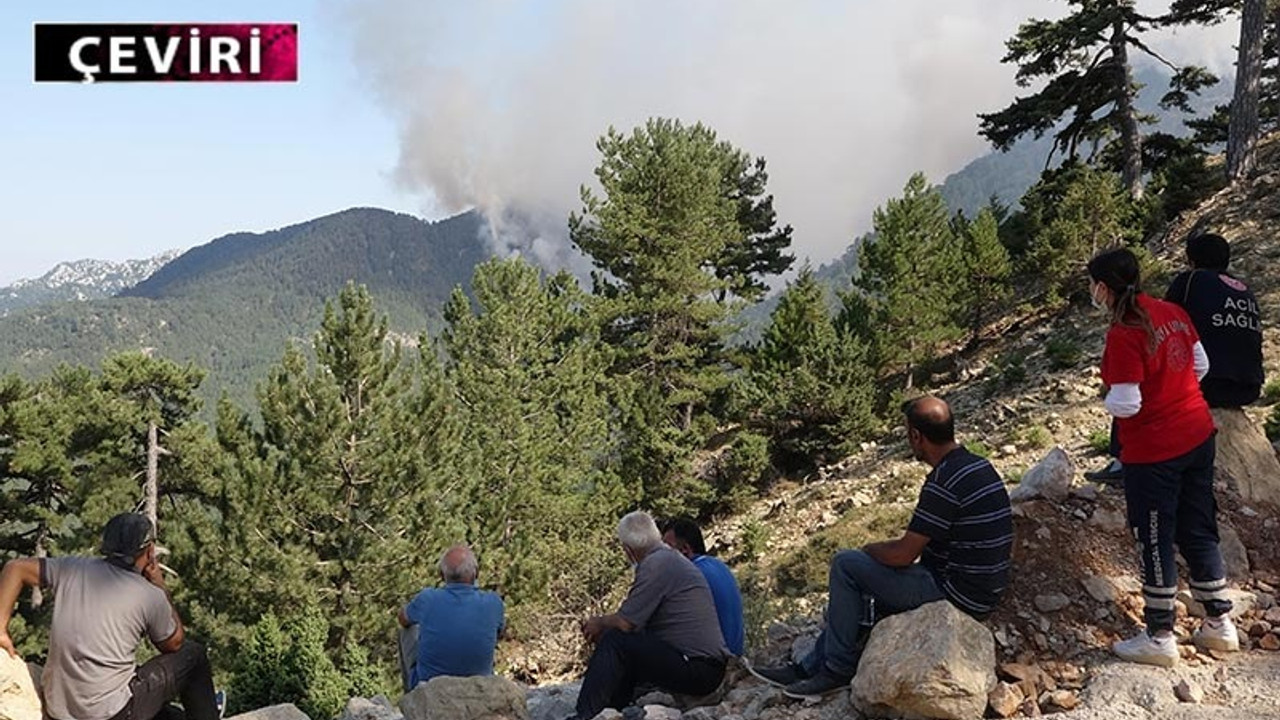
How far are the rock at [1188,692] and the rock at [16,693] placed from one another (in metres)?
6.30

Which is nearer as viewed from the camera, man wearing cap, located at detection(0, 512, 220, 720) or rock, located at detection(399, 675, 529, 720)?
man wearing cap, located at detection(0, 512, 220, 720)

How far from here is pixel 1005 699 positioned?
427 cm

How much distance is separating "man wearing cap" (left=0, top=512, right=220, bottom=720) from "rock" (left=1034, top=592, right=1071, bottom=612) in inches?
→ 202

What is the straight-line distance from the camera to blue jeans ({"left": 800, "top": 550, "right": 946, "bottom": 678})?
4559 millimetres

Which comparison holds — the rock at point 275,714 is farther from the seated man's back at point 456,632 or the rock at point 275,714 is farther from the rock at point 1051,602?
the rock at point 1051,602

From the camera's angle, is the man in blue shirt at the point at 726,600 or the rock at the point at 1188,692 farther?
the man in blue shirt at the point at 726,600

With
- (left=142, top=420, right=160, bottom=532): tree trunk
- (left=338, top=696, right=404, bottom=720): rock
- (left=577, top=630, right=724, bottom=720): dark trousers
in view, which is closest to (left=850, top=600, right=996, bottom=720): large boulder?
(left=577, top=630, right=724, bottom=720): dark trousers

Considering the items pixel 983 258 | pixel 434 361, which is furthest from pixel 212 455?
pixel 983 258

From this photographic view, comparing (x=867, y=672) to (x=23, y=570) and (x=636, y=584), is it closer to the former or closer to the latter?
(x=636, y=584)

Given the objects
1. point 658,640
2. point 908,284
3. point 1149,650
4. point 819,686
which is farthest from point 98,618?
point 908,284

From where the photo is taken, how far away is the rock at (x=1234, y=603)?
482 cm

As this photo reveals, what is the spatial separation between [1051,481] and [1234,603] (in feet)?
4.32

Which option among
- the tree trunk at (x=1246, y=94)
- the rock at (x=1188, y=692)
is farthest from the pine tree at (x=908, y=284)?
the rock at (x=1188, y=692)

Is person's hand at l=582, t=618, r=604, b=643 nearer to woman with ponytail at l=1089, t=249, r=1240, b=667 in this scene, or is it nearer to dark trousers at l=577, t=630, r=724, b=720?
dark trousers at l=577, t=630, r=724, b=720
